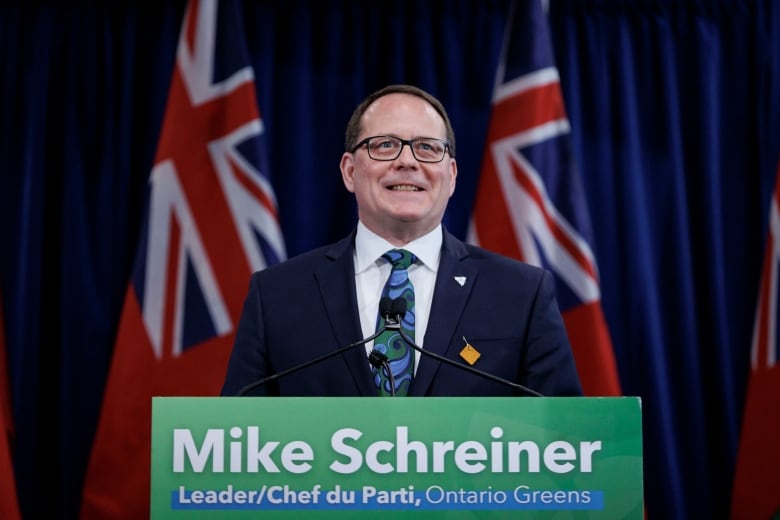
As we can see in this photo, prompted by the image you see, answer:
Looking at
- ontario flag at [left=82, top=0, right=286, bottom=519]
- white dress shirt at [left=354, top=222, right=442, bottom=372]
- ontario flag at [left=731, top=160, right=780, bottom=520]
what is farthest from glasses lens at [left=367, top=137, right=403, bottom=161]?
ontario flag at [left=731, top=160, right=780, bottom=520]

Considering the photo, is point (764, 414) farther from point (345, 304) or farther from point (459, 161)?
point (345, 304)

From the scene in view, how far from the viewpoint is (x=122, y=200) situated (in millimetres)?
3443

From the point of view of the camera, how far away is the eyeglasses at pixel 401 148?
1966mm

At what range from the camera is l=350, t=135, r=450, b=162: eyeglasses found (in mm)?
1966

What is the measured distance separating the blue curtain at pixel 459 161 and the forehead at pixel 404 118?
150cm

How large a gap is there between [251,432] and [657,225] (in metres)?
2.53

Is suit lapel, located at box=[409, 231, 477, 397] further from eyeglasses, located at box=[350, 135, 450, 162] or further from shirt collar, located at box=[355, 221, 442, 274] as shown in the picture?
eyeglasses, located at box=[350, 135, 450, 162]

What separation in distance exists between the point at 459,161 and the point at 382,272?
161 centimetres

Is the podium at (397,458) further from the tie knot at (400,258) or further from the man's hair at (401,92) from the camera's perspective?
the man's hair at (401,92)

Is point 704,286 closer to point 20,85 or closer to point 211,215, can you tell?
point 211,215

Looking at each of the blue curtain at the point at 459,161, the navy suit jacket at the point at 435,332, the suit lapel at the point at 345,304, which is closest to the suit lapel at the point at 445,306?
the navy suit jacket at the point at 435,332

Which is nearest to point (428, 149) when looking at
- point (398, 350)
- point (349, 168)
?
point (349, 168)

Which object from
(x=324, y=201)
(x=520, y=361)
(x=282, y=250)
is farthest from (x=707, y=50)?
(x=520, y=361)

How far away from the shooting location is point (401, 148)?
196cm
